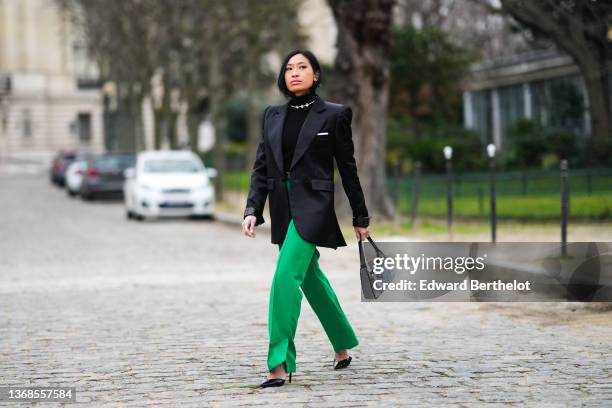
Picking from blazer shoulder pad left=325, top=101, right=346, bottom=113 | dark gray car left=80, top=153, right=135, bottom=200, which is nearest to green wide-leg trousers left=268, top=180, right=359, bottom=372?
blazer shoulder pad left=325, top=101, right=346, bottom=113

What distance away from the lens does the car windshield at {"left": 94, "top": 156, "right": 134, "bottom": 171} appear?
39.2 m

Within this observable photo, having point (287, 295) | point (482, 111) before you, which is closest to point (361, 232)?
point (287, 295)

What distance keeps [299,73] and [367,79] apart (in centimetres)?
1489

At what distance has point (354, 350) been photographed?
8266 millimetres

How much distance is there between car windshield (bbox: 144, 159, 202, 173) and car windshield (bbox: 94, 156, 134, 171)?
1045 centimetres

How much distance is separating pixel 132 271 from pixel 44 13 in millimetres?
80603

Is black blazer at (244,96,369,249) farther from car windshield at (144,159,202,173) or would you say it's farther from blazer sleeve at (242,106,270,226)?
car windshield at (144,159,202,173)

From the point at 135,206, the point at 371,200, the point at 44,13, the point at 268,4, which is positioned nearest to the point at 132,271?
the point at 371,200

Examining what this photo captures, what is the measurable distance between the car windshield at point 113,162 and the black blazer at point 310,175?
3235cm

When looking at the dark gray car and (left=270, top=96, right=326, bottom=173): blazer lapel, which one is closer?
(left=270, top=96, right=326, bottom=173): blazer lapel

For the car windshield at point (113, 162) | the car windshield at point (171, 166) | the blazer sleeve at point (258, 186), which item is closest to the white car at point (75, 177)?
the car windshield at point (113, 162)

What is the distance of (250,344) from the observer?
861cm

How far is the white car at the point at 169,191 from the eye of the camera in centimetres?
2711

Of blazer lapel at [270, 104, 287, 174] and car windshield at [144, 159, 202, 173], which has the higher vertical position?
blazer lapel at [270, 104, 287, 174]
